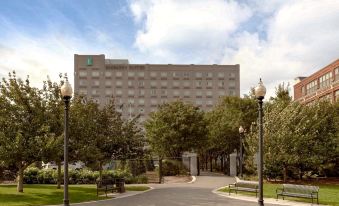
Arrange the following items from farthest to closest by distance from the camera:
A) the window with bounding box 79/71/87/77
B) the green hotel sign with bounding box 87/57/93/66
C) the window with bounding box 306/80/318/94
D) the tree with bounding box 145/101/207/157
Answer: the green hotel sign with bounding box 87/57/93/66
the window with bounding box 79/71/87/77
the window with bounding box 306/80/318/94
the tree with bounding box 145/101/207/157

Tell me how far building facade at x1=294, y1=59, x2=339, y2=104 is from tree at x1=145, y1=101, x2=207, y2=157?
2211 centimetres

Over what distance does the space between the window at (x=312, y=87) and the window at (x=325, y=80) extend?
2563mm

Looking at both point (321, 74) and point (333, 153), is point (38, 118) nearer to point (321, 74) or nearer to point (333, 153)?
point (333, 153)

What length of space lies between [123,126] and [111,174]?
10.4 meters

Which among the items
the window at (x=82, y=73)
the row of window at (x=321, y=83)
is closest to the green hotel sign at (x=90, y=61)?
the window at (x=82, y=73)

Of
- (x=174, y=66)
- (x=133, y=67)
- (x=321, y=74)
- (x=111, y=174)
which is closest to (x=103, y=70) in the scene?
(x=133, y=67)

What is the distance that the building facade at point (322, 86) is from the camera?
65.3m

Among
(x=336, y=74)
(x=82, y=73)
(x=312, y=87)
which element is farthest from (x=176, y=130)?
(x=82, y=73)

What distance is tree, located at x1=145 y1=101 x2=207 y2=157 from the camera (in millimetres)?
42550

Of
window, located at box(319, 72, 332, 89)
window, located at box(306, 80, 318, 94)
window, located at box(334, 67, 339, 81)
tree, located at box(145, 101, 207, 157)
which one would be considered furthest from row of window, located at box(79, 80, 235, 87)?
tree, located at box(145, 101, 207, 157)

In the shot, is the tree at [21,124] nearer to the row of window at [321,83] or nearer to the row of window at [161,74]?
the row of window at [321,83]

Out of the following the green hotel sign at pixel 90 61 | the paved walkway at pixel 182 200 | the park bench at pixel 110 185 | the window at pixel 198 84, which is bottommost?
the paved walkway at pixel 182 200

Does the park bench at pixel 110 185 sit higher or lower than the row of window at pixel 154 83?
lower

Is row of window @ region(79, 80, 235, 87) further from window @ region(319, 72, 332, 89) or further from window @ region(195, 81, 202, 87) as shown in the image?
window @ region(319, 72, 332, 89)
